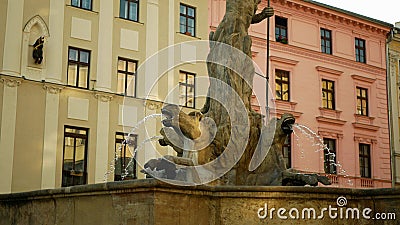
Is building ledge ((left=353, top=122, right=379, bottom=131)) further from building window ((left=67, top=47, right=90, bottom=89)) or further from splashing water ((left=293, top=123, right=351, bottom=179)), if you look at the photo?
building window ((left=67, top=47, right=90, bottom=89))

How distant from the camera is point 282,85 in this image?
26328 mm

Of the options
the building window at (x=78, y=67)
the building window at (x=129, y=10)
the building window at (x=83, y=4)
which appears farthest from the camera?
the building window at (x=129, y=10)

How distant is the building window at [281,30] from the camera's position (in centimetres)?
2655

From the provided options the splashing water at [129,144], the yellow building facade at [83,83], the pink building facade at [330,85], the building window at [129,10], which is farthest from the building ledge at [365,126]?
the building window at [129,10]

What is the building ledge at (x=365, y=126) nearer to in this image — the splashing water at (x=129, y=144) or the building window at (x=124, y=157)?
the splashing water at (x=129, y=144)

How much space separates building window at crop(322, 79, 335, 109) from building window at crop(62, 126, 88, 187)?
1203 cm

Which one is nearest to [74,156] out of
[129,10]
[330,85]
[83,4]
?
[83,4]

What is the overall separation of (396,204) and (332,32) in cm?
2148

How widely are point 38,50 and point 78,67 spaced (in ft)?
5.14

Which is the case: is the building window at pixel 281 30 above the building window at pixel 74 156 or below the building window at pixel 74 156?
above

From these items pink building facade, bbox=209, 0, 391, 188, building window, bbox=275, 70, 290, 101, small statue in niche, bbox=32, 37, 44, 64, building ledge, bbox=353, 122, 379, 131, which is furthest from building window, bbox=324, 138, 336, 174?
small statue in niche, bbox=32, 37, 44, 64

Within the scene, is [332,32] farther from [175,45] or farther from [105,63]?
[105,63]

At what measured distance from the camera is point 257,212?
7.40 metres

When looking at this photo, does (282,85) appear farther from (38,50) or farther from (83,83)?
(38,50)
